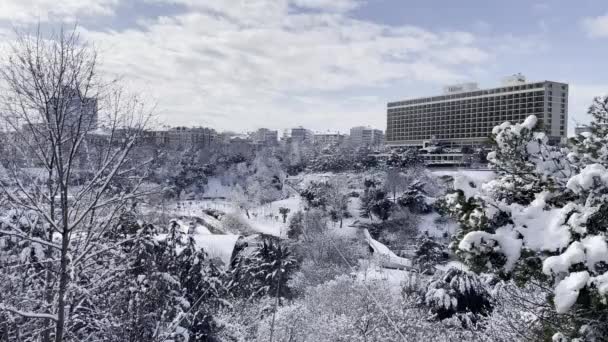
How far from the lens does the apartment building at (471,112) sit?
198ft

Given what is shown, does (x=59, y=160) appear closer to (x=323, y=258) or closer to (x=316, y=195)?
(x=323, y=258)

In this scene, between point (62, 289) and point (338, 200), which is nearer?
point (62, 289)

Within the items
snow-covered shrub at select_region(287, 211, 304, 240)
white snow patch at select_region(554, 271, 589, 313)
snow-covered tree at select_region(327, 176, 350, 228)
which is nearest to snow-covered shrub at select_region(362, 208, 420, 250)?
snow-covered tree at select_region(327, 176, 350, 228)

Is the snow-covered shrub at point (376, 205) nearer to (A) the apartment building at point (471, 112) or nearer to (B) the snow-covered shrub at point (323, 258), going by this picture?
(B) the snow-covered shrub at point (323, 258)

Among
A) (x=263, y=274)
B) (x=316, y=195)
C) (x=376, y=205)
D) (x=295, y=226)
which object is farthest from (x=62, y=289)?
(x=316, y=195)

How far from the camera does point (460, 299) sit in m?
16.6

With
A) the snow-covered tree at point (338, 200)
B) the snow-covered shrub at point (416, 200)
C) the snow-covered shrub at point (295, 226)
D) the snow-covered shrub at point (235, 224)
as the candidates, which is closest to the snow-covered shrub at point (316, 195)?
the snow-covered tree at point (338, 200)

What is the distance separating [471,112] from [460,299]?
57894 mm

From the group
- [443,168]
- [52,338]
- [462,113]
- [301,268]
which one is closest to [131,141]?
[52,338]

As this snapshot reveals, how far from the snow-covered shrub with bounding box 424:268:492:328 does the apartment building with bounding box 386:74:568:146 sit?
44.1 meters

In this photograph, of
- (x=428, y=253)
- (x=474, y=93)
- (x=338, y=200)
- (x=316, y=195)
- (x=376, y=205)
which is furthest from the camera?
(x=474, y=93)

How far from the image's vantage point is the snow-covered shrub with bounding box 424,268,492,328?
16.2 m

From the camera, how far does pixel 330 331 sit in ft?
49.4

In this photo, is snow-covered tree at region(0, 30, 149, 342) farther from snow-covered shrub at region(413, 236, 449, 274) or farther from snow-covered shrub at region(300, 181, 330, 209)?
snow-covered shrub at region(300, 181, 330, 209)
